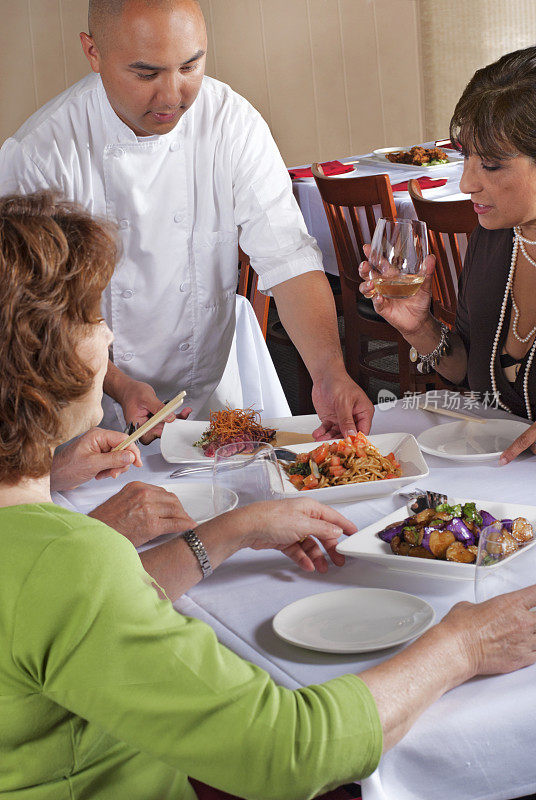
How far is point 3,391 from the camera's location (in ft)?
3.06

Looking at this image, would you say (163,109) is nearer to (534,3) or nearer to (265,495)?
(265,495)

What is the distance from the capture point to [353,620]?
1.15 m

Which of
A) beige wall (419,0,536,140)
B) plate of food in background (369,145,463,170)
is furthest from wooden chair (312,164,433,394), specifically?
beige wall (419,0,536,140)

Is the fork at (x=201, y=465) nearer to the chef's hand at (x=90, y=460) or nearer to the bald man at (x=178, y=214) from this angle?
the chef's hand at (x=90, y=460)

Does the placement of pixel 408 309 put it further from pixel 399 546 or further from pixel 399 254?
pixel 399 546

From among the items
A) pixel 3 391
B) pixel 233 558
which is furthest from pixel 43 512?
pixel 233 558

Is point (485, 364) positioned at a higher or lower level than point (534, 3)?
lower

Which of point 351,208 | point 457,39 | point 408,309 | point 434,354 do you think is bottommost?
point 434,354

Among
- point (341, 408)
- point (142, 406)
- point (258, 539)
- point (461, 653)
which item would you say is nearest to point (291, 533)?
point (258, 539)

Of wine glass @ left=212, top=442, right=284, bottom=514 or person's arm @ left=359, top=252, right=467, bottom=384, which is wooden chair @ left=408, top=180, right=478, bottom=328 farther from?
wine glass @ left=212, top=442, right=284, bottom=514

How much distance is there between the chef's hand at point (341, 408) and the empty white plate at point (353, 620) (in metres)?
0.63

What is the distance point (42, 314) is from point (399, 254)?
0.97 m

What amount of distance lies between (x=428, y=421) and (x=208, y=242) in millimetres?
861

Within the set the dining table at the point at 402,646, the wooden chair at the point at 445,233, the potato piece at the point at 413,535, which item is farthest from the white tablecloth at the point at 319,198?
the potato piece at the point at 413,535
